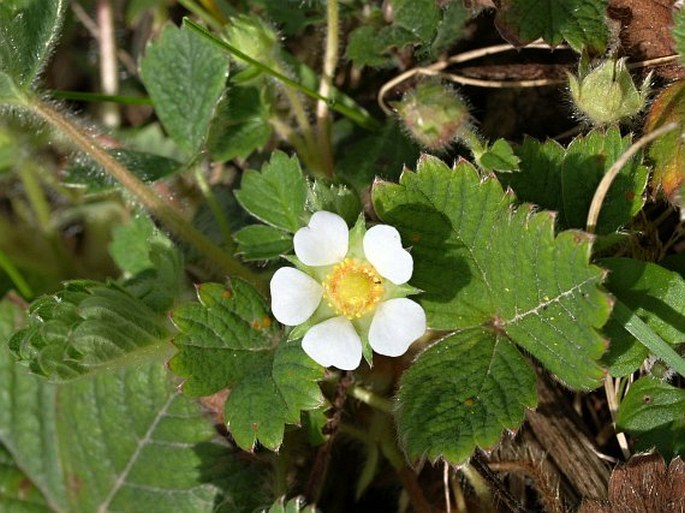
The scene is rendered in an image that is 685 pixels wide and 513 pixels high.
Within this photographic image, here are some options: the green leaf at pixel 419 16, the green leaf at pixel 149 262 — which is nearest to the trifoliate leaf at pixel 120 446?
Result: the green leaf at pixel 149 262

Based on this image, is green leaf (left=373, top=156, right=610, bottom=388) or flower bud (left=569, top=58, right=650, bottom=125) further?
flower bud (left=569, top=58, right=650, bottom=125)

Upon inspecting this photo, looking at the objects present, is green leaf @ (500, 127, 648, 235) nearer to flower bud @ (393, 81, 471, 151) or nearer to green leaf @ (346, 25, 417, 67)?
flower bud @ (393, 81, 471, 151)

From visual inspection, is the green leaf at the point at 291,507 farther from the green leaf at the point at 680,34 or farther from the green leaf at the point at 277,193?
the green leaf at the point at 680,34

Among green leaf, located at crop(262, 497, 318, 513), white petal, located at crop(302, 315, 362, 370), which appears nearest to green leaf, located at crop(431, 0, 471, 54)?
white petal, located at crop(302, 315, 362, 370)

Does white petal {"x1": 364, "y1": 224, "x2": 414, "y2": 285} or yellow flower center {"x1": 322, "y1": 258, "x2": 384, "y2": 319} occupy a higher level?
white petal {"x1": 364, "y1": 224, "x2": 414, "y2": 285}

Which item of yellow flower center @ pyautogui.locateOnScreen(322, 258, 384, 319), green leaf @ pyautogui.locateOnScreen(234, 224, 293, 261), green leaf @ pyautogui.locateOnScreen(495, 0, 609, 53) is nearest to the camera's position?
yellow flower center @ pyautogui.locateOnScreen(322, 258, 384, 319)
